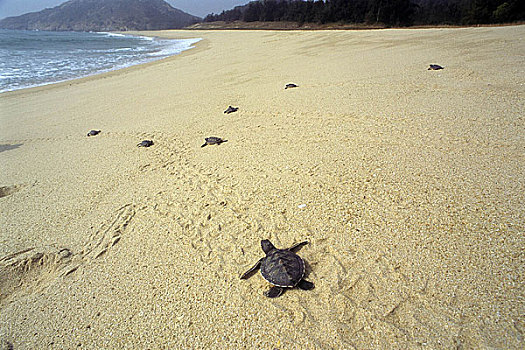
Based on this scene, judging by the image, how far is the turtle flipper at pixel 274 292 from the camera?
2230mm

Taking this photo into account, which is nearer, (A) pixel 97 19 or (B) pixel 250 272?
(B) pixel 250 272

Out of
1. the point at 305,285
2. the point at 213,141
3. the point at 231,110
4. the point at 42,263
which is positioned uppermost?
the point at 231,110

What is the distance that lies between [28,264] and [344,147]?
4477 mm

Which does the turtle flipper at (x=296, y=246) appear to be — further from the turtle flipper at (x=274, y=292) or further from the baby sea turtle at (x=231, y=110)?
the baby sea turtle at (x=231, y=110)

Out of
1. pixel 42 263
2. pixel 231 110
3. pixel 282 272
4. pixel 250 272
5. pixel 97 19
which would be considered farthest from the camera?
pixel 97 19

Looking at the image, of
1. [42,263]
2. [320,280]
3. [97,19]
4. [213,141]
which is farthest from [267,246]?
[97,19]

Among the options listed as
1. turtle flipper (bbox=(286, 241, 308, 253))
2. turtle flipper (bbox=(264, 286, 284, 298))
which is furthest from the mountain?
turtle flipper (bbox=(264, 286, 284, 298))

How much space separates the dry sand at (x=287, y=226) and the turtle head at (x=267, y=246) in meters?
0.13

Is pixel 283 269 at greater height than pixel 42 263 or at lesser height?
greater

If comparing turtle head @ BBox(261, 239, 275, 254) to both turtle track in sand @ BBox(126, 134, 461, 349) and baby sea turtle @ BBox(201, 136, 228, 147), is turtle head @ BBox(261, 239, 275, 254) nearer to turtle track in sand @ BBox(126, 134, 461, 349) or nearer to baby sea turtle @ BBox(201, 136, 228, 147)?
turtle track in sand @ BBox(126, 134, 461, 349)

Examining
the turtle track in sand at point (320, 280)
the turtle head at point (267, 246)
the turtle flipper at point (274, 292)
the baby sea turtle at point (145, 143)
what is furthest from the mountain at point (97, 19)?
the turtle flipper at point (274, 292)

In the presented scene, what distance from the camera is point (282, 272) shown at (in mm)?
2227

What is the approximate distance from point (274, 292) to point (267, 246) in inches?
18.4

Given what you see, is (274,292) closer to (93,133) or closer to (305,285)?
(305,285)
